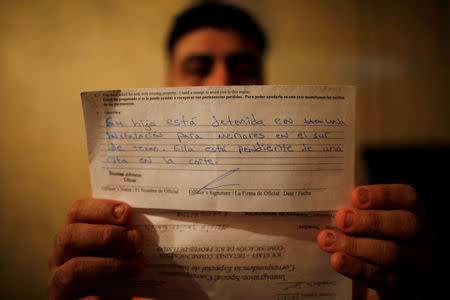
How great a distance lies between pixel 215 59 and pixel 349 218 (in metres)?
0.45

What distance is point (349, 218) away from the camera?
0.81 feet

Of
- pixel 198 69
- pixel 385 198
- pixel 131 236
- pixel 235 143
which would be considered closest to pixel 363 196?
pixel 385 198

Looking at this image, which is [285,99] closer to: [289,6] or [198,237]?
[198,237]

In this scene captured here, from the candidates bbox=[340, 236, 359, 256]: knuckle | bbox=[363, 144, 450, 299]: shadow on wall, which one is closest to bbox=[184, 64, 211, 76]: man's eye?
bbox=[340, 236, 359, 256]: knuckle

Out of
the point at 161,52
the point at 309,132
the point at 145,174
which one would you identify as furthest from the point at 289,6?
the point at 145,174

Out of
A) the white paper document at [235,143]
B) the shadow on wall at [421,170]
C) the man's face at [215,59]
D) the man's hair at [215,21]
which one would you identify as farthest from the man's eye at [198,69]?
the shadow on wall at [421,170]

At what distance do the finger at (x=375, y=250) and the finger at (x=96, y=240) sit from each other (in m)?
0.30

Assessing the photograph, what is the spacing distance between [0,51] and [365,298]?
1.16 metres

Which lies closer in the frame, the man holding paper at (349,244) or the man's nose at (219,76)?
the man holding paper at (349,244)

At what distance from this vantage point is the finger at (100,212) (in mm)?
256

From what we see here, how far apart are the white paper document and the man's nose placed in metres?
0.23

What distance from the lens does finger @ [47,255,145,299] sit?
249mm

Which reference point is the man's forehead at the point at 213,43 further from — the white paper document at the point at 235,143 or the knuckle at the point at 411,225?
the knuckle at the point at 411,225

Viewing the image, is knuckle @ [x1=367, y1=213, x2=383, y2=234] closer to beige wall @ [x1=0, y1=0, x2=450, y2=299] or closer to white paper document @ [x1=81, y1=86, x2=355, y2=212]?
white paper document @ [x1=81, y1=86, x2=355, y2=212]
